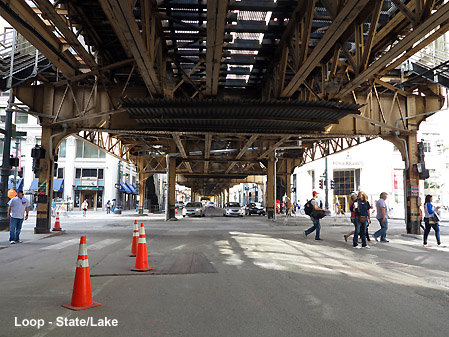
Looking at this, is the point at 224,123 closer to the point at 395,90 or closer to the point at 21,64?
the point at 395,90

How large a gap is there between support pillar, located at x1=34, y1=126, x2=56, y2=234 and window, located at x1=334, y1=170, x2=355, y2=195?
1596 inches

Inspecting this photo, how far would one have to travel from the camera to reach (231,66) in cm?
1342

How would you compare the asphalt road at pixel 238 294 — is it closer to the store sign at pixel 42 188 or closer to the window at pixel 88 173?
the store sign at pixel 42 188

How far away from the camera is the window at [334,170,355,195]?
48684mm

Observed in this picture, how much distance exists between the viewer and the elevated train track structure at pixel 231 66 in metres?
8.36

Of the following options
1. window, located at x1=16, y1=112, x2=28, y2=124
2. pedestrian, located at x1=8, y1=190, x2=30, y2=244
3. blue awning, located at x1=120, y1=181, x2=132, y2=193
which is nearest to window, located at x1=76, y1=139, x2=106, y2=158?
blue awning, located at x1=120, y1=181, x2=132, y2=193

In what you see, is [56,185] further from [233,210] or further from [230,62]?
[230,62]

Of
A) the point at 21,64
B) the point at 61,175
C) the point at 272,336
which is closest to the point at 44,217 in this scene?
the point at 21,64

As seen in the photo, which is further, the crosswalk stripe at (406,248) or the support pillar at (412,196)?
the support pillar at (412,196)

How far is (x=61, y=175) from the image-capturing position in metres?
50.9

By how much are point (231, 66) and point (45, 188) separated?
978cm

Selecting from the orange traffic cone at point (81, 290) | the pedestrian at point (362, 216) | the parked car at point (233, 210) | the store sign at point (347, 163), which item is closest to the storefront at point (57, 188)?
the parked car at point (233, 210)

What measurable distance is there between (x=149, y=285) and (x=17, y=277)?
2.89 meters

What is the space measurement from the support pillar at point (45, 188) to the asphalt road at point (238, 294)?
563 cm
